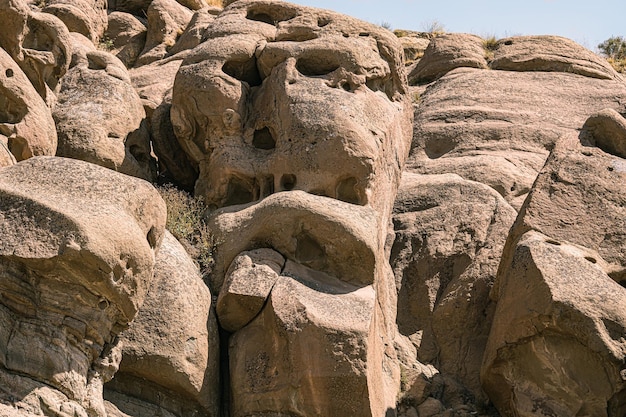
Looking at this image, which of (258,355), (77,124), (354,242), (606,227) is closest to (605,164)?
(606,227)

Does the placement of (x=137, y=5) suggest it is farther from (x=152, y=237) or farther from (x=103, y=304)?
(x=103, y=304)

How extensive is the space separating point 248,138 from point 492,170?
360 centimetres

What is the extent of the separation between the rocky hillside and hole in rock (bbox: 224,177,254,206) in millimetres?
26

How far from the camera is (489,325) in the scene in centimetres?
1523

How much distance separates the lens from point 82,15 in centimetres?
1981

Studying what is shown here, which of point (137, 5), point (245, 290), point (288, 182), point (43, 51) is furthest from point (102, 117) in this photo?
point (137, 5)

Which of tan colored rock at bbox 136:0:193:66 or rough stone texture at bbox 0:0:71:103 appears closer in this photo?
rough stone texture at bbox 0:0:71:103

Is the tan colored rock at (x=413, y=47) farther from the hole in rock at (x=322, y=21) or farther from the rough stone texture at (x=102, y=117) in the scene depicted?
the rough stone texture at (x=102, y=117)

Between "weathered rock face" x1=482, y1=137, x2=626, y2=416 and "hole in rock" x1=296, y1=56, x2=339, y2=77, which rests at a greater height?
"hole in rock" x1=296, y1=56, x2=339, y2=77

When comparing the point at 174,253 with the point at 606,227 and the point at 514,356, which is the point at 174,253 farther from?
the point at 606,227

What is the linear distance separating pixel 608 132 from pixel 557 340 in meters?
3.81

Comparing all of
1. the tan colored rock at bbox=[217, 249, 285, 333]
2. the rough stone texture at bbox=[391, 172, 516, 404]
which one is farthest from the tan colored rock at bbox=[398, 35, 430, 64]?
the tan colored rock at bbox=[217, 249, 285, 333]

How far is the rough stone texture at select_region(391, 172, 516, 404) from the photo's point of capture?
15.4 meters

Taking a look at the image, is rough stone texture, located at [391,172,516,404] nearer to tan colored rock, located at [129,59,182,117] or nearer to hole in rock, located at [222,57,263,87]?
hole in rock, located at [222,57,263,87]
